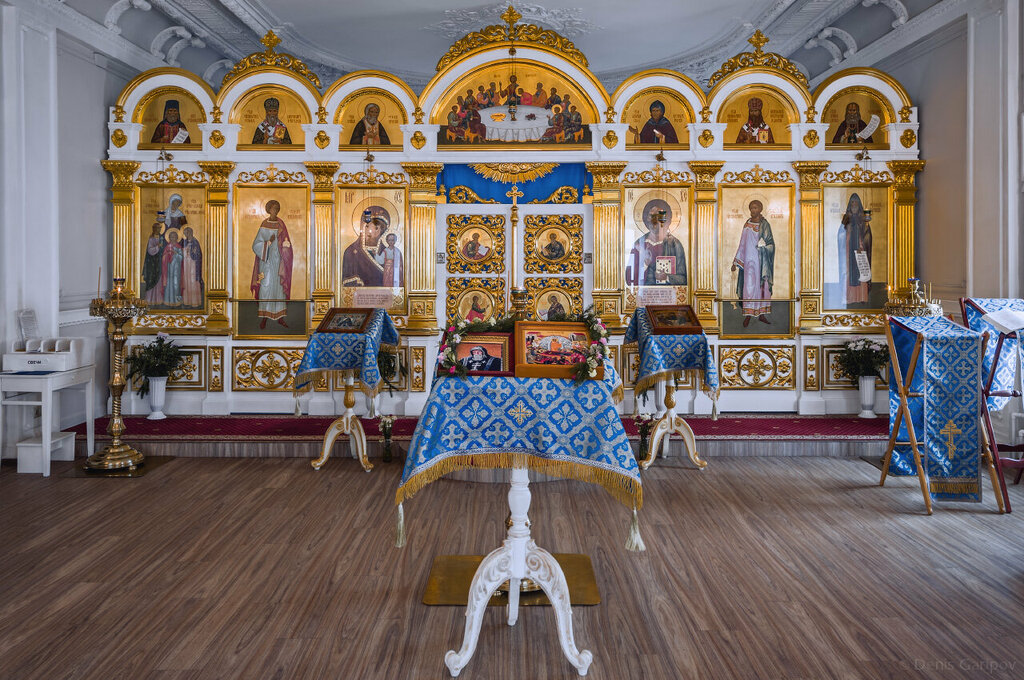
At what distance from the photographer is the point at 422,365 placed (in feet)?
26.5

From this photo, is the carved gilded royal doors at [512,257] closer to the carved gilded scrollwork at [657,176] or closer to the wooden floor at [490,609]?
the carved gilded scrollwork at [657,176]

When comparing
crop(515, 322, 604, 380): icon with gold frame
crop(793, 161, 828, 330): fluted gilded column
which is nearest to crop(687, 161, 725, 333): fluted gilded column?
crop(793, 161, 828, 330): fluted gilded column

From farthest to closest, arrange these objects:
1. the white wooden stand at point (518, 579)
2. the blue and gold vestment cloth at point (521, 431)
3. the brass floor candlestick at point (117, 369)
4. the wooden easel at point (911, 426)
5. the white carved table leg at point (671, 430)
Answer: the white carved table leg at point (671, 430), the brass floor candlestick at point (117, 369), the wooden easel at point (911, 426), the blue and gold vestment cloth at point (521, 431), the white wooden stand at point (518, 579)

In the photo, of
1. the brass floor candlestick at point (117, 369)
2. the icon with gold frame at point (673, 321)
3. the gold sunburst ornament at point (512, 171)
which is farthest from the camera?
the gold sunburst ornament at point (512, 171)

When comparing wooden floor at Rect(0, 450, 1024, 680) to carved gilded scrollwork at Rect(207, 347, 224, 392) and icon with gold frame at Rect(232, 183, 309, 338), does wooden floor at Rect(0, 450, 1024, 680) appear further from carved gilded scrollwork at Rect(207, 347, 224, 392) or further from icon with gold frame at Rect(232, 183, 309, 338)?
icon with gold frame at Rect(232, 183, 309, 338)

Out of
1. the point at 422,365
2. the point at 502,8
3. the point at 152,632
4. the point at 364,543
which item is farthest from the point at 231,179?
the point at 152,632

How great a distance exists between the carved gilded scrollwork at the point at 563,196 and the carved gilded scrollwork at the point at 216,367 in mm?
3840

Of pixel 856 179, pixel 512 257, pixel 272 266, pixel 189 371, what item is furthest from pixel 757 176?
pixel 189 371

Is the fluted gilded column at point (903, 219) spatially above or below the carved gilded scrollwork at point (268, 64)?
below

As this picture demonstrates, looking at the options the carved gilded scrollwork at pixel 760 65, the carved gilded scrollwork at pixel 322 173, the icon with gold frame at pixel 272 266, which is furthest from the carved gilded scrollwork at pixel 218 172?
the carved gilded scrollwork at pixel 760 65

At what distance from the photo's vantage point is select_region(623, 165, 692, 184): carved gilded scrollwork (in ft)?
26.6

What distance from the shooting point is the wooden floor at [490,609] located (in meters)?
3.18

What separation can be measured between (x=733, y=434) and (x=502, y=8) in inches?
253

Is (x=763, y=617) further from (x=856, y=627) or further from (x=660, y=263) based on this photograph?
(x=660, y=263)
